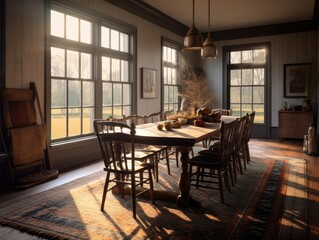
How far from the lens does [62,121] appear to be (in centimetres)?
496

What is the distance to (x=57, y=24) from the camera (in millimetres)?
4805

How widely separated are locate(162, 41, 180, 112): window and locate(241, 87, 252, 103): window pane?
1.96 m

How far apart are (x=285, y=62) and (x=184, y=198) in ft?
21.9

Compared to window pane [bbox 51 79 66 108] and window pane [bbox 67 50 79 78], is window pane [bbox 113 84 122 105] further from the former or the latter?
window pane [bbox 51 79 66 108]

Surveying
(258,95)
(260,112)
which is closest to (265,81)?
(258,95)

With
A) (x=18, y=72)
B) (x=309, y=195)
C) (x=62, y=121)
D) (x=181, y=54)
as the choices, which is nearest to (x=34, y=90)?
(x=18, y=72)

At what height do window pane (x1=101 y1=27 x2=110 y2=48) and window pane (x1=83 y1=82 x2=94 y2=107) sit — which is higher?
window pane (x1=101 y1=27 x2=110 y2=48)

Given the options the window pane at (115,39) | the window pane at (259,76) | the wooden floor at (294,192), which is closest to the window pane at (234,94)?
the window pane at (259,76)

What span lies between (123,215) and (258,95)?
7007 mm

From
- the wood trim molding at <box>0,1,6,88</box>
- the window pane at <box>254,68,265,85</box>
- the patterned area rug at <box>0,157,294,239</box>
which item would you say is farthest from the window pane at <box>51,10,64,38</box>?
the window pane at <box>254,68,265,85</box>

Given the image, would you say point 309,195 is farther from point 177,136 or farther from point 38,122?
point 38,122

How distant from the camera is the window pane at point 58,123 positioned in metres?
4.80

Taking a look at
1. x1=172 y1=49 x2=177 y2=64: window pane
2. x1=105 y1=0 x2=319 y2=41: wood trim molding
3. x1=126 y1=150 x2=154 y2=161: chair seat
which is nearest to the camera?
x1=126 y1=150 x2=154 y2=161: chair seat

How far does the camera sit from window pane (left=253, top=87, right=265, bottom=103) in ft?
29.5
